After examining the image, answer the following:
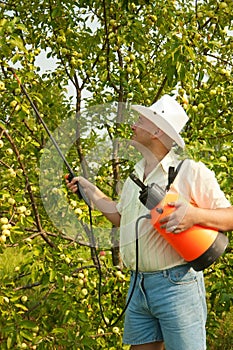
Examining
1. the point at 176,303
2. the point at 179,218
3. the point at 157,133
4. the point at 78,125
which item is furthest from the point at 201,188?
the point at 78,125

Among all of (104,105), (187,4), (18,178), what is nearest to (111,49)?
(104,105)

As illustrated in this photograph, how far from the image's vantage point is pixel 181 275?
2355 mm

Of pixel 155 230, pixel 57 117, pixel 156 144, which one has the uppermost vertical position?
pixel 57 117

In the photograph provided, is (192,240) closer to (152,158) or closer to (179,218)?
(179,218)

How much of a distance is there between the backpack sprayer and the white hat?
25 cm

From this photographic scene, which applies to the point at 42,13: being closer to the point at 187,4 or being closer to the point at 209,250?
the point at 187,4

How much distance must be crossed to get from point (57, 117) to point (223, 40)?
135 centimetres

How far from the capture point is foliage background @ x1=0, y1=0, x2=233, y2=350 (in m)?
3.22

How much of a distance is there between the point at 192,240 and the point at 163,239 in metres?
0.18

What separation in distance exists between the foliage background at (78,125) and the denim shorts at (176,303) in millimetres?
635

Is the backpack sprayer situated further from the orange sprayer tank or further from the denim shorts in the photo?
the denim shorts

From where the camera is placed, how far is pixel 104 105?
4020 millimetres

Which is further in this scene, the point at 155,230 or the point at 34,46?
the point at 34,46

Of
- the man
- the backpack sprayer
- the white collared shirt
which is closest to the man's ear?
the man
